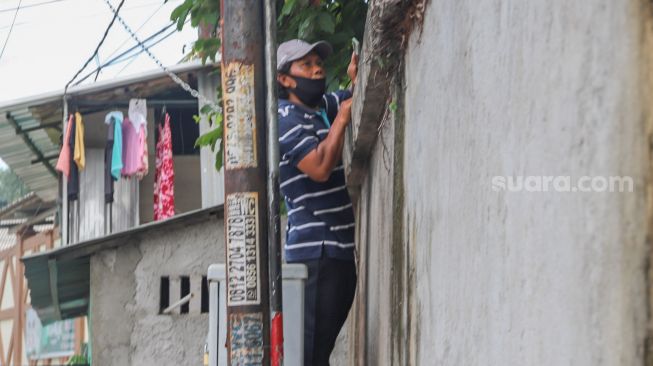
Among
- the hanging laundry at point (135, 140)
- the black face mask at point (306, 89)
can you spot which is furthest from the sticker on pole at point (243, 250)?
the hanging laundry at point (135, 140)

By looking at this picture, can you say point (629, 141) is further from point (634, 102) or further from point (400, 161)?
point (400, 161)

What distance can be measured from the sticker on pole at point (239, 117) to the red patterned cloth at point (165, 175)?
10287mm

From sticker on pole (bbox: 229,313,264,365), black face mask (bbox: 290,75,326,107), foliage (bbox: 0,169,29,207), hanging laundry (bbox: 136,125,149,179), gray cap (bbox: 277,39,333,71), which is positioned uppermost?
foliage (bbox: 0,169,29,207)

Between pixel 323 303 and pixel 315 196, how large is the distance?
0.49 metres

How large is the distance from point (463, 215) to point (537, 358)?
667mm

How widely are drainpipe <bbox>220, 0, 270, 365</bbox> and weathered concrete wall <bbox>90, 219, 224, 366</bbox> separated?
5153 millimetres

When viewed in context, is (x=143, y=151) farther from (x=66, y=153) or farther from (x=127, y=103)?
(x=66, y=153)

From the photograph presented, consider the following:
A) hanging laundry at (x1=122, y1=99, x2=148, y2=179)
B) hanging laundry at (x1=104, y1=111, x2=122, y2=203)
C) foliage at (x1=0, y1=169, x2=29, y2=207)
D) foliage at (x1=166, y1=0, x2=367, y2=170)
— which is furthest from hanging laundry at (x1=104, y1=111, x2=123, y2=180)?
foliage at (x1=0, y1=169, x2=29, y2=207)

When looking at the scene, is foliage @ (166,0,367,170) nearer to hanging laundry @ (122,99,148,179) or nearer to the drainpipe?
the drainpipe

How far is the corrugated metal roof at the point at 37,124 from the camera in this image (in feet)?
47.0

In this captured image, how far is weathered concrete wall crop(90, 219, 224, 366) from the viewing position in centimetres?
995

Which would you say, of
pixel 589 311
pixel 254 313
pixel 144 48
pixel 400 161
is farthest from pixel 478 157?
pixel 144 48

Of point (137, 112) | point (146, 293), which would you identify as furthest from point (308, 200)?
point (137, 112)
